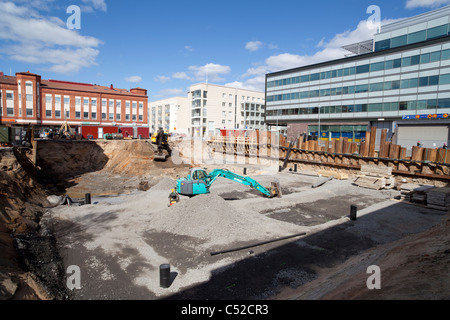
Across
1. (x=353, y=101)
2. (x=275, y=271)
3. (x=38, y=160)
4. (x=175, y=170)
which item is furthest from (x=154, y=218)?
(x=353, y=101)

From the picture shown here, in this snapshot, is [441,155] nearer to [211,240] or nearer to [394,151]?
[394,151]

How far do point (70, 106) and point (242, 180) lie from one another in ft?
166

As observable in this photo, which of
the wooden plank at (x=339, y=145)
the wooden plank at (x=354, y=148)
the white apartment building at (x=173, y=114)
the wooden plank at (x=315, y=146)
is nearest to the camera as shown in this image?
the wooden plank at (x=354, y=148)

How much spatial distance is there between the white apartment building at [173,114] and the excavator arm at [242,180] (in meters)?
65.9

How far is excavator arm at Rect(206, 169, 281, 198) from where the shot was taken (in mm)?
15144

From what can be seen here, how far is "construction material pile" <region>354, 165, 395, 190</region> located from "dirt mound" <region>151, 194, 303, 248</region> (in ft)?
36.3

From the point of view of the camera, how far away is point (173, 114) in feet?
289

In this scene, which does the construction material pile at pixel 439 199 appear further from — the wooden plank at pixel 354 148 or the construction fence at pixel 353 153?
the wooden plank at pixel 354 148

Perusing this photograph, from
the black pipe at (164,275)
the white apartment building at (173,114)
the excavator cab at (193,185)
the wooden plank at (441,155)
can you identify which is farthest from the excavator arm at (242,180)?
the white apartment building at (173,114)

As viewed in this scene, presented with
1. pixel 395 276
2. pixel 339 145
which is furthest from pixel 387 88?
pixel 395 276

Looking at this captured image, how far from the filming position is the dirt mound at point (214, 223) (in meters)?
11.1

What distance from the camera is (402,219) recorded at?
13.3 m
